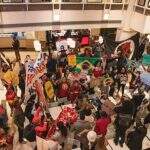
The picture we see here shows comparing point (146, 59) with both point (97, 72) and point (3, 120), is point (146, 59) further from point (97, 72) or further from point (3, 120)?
point (3, 120)

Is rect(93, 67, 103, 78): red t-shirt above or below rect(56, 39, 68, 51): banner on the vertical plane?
below

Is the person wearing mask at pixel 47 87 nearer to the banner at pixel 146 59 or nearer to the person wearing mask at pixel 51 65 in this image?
the person wearing mask at pixel 51 65

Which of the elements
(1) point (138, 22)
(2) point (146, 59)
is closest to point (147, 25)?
(1) point (138, 22)

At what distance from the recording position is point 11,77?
11.8 metres

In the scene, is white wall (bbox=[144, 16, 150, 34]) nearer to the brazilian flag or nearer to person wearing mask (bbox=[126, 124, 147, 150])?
the brazilian flag

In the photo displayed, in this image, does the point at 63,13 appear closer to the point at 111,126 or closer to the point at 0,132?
the point at 111,126

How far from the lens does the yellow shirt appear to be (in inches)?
464

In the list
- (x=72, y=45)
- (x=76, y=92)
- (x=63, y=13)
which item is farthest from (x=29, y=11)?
(x=76, y=92)

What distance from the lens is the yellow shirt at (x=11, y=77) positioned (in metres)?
11.8

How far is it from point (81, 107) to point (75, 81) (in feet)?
4.46

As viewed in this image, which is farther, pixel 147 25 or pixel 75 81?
pixel 147 25

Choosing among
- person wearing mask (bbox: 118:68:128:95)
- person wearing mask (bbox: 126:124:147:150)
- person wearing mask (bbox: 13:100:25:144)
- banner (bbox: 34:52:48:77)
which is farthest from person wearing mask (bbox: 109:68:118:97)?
person wearing mask (bbox: 13:100:25:144)

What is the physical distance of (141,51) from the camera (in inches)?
685

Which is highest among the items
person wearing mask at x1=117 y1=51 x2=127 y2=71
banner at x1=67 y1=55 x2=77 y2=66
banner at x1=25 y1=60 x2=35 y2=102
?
banner at x1=25 y1=60 x2=35 y2=102
